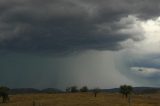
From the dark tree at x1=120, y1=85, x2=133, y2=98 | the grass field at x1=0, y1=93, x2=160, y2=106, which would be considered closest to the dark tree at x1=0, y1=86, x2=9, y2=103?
the grass field at x1=0, y1=93, x2=160, y2=106

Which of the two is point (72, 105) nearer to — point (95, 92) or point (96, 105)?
point (96, 105)

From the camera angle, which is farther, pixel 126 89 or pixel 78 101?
pixel 126 89

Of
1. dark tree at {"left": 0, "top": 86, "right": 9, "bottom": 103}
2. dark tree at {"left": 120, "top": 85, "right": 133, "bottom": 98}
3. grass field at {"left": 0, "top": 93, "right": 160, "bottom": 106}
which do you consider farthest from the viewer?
dark tree at {"left": 120, "top": 85, "right": 133, "bottom": 98}

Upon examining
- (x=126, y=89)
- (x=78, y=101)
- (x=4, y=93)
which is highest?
(x=126, y=89)

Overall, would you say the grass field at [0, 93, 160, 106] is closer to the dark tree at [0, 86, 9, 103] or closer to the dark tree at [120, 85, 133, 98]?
the dark tree at [0, 86, 9, 103]

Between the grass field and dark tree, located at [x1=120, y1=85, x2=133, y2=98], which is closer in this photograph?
the grass field

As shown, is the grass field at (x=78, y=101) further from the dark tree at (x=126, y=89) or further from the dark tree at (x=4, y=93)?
the dark tree at (x=126, y=89)

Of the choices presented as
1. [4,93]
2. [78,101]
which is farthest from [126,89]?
[4,93]

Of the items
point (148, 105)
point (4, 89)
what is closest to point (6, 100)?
point (4, 89)

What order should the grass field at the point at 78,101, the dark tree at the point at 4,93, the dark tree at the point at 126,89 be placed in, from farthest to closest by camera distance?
the dark tree at the point at 126,89 → the dark tree at the point at 4,93 → the grass field at the point at 78,101

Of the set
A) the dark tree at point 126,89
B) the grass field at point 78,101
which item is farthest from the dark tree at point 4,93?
the dark tree at point 126,89

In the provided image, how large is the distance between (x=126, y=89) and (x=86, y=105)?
53.5 meters

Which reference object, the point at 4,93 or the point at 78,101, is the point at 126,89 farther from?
the point at 4,93

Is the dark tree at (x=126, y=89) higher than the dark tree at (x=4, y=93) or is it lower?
higher
